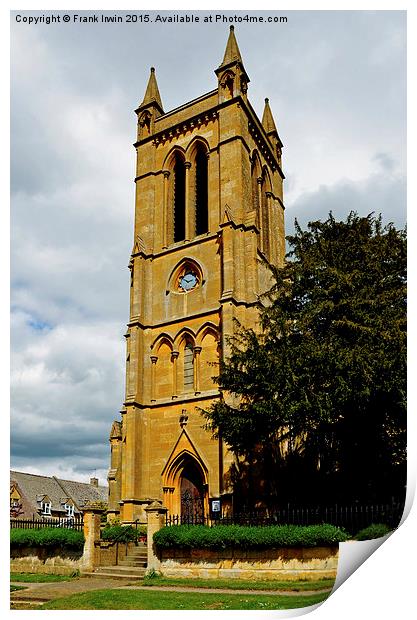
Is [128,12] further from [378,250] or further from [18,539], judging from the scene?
[18,539]

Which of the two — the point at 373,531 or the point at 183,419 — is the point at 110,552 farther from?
the point at 373,531

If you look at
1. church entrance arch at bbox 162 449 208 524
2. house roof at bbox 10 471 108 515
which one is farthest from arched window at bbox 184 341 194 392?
house roof at bbox 10 471 108 515

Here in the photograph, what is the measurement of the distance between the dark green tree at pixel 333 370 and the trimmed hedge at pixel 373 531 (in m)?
0.78

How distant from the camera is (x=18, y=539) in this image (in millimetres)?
10484

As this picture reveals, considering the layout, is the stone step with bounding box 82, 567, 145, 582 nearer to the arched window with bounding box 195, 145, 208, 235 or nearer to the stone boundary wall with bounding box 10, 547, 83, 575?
the stone boundary wall with bounding box 10, 547, 83, 575

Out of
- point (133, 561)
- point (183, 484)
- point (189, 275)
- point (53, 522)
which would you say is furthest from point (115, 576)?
point (189, 275)

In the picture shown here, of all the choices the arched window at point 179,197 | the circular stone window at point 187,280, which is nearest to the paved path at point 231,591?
the circular stone window at point 187,280

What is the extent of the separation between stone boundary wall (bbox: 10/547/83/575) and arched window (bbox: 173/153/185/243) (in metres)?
15.6

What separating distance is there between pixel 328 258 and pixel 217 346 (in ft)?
28.3

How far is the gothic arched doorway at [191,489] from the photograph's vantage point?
850 inches

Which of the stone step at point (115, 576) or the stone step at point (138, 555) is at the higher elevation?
the stone step at point (115, 576)

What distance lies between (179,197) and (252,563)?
18.7 metres

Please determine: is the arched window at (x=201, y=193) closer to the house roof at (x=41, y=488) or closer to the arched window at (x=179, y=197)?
the arched window at (x=179, y=197)
